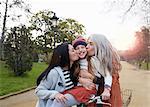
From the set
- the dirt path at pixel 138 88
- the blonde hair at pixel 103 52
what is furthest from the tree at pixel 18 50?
the blonde hair at pixel 103 52

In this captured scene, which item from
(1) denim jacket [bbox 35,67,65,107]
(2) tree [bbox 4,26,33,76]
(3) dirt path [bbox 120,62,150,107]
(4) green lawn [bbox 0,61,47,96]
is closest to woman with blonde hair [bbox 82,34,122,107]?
(1) denim jacket [bbox 35,67,65,107]

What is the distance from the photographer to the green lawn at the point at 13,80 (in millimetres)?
9391

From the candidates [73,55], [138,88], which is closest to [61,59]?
[73,55]

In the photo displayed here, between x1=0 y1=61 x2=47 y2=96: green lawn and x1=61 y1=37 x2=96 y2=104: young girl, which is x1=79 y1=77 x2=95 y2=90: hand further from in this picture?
x1=0 y1=61 x2=47 y2=96: green lawn

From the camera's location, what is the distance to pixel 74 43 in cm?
207

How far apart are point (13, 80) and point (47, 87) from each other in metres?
9.23

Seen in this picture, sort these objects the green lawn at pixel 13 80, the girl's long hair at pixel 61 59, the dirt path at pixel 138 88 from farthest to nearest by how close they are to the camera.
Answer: the green lawn at pixel 13 80 → the dirt path at pixel 138 88 → the girl's long hair at pixel 61 59

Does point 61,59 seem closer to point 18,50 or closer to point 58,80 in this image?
point 58,80

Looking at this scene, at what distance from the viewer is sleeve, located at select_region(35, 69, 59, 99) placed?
1.98 meters

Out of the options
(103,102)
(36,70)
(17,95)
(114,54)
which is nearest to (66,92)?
(103,102)

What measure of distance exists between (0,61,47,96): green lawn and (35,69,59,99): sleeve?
6414mm

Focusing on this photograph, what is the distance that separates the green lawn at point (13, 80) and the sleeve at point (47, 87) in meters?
6.41

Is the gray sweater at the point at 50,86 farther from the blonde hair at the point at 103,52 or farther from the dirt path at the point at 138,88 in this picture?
the dirt path at the point at 138,88

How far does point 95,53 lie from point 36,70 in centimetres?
1183
